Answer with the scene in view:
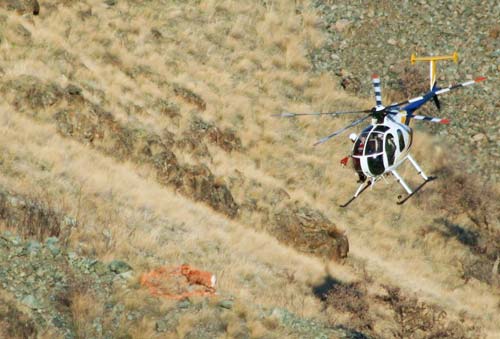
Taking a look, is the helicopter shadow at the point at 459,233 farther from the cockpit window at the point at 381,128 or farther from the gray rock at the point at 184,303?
the gray rock at the point at 184,303

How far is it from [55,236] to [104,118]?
416 inches

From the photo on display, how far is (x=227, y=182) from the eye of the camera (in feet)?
77.8

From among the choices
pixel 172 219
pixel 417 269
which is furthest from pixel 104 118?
pixel 417 269

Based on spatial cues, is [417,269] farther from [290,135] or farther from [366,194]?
[290,135]

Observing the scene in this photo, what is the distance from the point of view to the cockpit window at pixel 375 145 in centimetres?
1764

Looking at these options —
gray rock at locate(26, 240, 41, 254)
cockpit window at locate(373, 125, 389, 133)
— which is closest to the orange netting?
gray rock at locate(26, 240, 41, 254)

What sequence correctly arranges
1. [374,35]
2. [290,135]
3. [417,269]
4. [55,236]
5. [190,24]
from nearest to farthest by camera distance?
[55,236] < [417,269] < [290,135] < [190,24] < [374,35]

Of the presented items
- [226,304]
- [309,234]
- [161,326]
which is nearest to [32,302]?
[161,326]

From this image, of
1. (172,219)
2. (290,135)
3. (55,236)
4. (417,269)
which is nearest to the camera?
(55,236)

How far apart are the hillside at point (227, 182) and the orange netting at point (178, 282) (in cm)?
29

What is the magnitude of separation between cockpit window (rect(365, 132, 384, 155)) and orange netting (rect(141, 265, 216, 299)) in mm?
6204

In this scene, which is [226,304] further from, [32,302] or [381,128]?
[381,128]

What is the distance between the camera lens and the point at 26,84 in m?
22.4

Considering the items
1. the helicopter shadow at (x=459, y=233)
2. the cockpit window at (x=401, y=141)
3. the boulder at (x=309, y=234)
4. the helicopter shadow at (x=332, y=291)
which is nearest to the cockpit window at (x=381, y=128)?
the cockpit window at (x=401, y=141)
